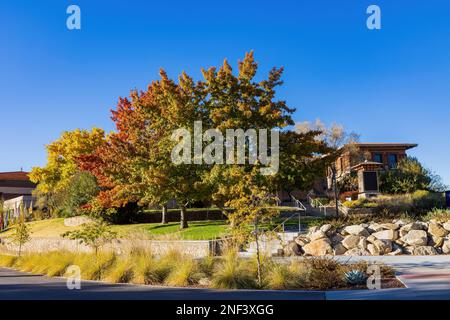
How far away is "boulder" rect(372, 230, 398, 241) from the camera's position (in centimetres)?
1839

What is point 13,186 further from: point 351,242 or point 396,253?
point 396,253

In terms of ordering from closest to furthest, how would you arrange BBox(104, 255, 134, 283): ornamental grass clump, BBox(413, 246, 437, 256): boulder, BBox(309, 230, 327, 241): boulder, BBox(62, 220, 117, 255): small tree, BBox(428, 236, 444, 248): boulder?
BBox(104, 255, 134, 283): ornamental grass clump, BBox(62, 220, 117, 255): small tree, BBox(413, 246, 437, 256): boulder, BBox(428, 236, 444, 248): boulder, BBox(309, 230, 327, 241): boulder

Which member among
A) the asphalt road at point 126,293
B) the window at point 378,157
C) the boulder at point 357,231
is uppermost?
the window at point 378,157

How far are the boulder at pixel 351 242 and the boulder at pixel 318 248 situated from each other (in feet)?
2.26

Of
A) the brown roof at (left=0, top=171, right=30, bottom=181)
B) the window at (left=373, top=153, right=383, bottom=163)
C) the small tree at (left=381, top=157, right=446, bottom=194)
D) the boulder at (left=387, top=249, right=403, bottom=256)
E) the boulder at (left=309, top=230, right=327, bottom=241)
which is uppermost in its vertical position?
the window at (left=373, top=153, right=383, bottom=163)

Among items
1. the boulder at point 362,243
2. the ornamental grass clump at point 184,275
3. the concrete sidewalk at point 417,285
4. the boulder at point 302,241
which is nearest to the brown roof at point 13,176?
the boulder at point 302,241

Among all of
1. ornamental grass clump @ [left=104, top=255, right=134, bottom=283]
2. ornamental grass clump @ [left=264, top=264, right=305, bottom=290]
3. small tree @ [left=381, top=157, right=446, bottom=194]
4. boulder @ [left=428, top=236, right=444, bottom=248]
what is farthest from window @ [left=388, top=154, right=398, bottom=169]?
ornamental grass clump @ [left=104, top=255, right=134, bottom=283]

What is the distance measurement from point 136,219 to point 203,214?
5.26 meters

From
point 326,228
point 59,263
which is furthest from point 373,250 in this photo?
point 59,263

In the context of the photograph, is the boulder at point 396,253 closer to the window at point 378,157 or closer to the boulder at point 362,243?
the boulder at point 362,243

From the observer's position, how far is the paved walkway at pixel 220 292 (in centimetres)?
980

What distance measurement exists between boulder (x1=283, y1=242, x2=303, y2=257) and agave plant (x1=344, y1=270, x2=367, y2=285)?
7.30 meters

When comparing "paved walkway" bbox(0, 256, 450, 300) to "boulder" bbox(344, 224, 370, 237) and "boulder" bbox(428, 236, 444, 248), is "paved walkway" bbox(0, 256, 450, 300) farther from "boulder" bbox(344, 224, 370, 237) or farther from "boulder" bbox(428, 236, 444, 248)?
"boulder" bbox(344, 224, 370, 237)
